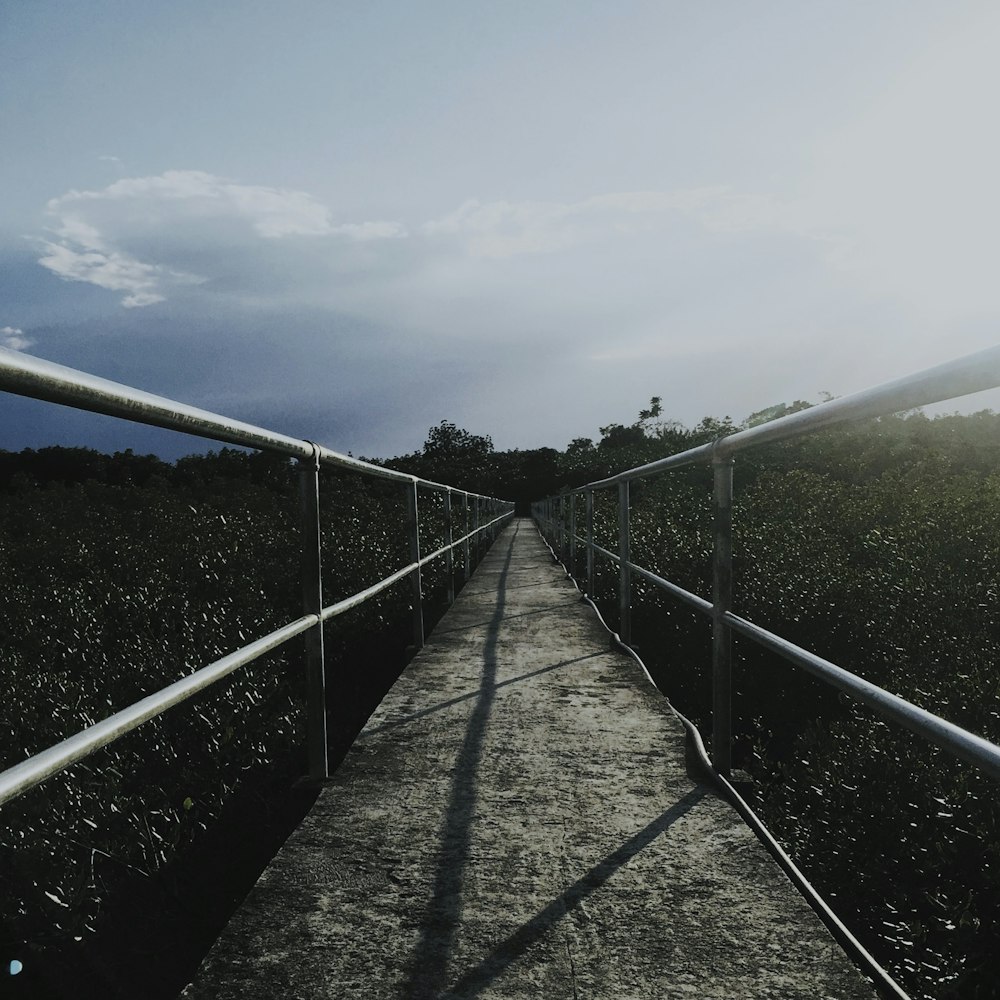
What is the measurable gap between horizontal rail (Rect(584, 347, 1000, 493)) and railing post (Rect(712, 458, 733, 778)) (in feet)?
0.39

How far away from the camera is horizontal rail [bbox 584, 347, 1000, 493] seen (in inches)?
43.4

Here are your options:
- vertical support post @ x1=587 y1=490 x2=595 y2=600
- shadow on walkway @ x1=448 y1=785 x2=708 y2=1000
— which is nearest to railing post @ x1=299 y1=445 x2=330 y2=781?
shadow on walkway @ x1=448 y1=785 x2=708 y2=1000

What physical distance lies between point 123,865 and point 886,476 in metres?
11.0

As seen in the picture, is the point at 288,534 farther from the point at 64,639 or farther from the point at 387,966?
the point at 387,966

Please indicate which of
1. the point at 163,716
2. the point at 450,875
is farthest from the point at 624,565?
the point at 450,875

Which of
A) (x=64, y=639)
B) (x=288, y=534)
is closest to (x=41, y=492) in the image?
(x=288, y=534)

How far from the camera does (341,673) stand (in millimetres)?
4527

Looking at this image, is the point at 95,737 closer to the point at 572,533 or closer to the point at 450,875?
the point at 450,875

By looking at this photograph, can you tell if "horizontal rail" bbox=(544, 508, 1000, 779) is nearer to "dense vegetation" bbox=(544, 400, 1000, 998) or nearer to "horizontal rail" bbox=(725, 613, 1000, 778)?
"horizontal rail" bbox=(725, 613, 1000, 778)

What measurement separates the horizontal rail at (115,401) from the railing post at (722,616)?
4.01 ft

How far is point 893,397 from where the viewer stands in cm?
135

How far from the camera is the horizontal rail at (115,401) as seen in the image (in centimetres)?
100

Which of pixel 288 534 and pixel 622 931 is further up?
pixel 288 534

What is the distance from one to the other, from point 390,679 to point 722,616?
2599 mm
